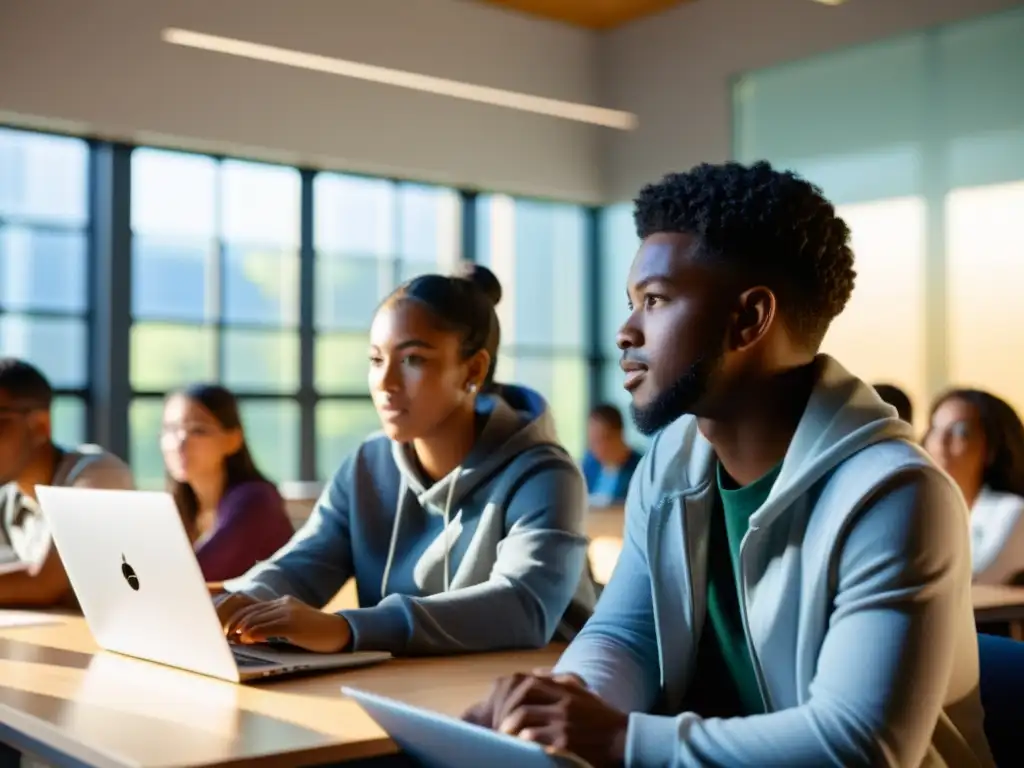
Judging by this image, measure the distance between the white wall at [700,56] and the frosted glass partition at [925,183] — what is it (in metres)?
0.12

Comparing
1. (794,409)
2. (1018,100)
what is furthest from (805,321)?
(1018,100)

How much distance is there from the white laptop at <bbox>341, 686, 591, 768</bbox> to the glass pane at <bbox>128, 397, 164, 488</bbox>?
205 inches

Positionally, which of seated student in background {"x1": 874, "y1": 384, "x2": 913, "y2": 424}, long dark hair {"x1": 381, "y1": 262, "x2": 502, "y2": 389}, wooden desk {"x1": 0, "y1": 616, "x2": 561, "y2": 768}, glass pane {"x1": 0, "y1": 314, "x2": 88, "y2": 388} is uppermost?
glass pane {"x1": 0, "y1": 314, "x2": 88, "y2": 388}

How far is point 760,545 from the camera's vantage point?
1336mm

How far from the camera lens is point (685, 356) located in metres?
1.35

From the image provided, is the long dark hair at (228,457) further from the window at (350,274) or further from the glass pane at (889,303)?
the glass pane at (889,303)

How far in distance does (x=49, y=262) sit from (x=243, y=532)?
3748 mm

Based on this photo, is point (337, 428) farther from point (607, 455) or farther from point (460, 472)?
point (460, 472)

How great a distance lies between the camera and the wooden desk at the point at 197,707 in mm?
1260

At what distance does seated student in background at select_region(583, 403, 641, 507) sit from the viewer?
6.89 m

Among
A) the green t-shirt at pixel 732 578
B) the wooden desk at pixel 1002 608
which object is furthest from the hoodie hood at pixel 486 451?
the wooden desk at pixel 1002 608

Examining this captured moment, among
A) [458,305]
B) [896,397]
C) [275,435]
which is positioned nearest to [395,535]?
[458,305]

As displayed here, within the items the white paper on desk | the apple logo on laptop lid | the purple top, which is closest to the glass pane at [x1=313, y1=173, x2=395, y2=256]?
the purple top

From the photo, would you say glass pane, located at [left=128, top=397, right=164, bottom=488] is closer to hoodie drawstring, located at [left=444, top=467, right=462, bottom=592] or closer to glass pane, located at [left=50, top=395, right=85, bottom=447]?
glass pane, located at [left=50, top=395, right=85, bottom=447]
